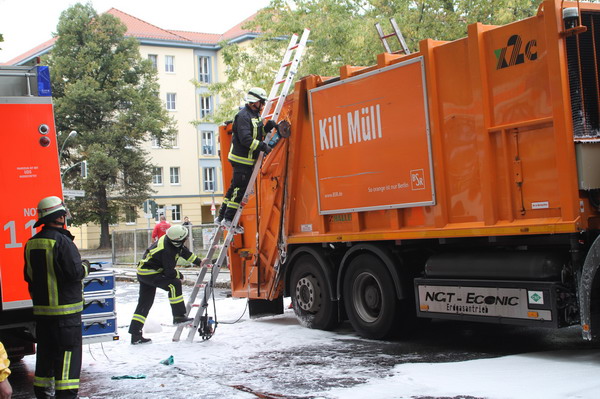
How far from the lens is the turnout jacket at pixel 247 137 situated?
9.51 metres

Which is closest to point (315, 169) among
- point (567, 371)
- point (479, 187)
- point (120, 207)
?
point (479, 187)

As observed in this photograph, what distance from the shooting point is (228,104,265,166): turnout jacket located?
9.51 meters

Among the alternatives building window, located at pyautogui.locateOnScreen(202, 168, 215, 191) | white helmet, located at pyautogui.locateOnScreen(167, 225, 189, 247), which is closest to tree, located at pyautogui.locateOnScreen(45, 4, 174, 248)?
building window, located at pyautogui.locateOnScreen(202, 168, 215, 191)

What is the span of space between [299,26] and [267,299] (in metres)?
13.7

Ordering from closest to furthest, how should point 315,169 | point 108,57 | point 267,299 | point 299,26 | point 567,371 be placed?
point 567,371
point 315,169
point 267,299
point 299,26
point 108,57

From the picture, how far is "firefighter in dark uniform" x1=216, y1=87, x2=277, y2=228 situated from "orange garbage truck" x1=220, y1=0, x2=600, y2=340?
44 centimetres

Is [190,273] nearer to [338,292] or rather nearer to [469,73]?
[338,292]

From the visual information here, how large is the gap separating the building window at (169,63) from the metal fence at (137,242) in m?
29.8

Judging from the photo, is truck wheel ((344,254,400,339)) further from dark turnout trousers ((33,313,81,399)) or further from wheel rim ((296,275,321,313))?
dark turnout trousers ((33,313,81,399))

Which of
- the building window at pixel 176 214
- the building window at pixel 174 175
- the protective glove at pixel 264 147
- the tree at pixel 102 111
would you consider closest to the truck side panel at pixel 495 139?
the protective glove at pixel 264 147

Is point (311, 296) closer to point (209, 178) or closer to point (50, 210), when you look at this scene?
point (50, 210)

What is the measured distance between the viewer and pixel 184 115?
56.9 meters

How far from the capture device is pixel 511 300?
6949 mm

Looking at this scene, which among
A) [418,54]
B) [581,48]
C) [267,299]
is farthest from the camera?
[267,299]
